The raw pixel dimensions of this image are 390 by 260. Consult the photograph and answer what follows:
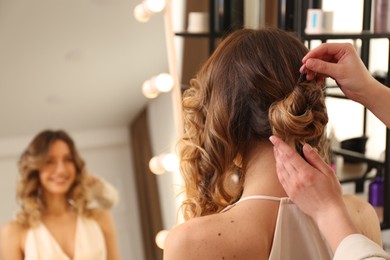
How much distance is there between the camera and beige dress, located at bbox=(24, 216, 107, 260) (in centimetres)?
148

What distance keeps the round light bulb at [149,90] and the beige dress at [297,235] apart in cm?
70

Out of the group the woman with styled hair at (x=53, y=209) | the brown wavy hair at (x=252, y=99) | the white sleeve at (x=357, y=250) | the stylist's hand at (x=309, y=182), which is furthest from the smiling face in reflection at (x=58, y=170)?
the white sleeve at (x=357, y=250)

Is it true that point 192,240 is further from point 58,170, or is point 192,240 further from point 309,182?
point 58,170

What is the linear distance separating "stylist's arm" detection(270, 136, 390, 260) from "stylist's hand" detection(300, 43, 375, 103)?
0.16 m

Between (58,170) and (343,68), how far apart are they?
0.82m

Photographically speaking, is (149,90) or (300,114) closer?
(300,114)

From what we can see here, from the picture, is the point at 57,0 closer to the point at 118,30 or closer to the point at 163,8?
the point at 118,30

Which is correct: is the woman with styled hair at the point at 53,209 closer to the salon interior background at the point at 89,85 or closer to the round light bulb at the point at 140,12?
the salon interior background at the point at 89,85

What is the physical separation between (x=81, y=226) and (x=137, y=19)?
58 centimetres

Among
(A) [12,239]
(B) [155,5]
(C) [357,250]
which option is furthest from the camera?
(B) [155,5]

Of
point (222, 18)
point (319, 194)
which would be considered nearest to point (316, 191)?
point (319, 194)

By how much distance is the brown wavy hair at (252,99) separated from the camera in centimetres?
96

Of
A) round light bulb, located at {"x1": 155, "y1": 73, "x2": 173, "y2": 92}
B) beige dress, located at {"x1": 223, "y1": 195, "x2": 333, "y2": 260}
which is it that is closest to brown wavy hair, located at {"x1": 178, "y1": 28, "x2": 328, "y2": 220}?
beige dress, located at {"x1": 223, "y1": 195, "x2": 333, "y2": 260}

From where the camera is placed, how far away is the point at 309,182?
875mm
